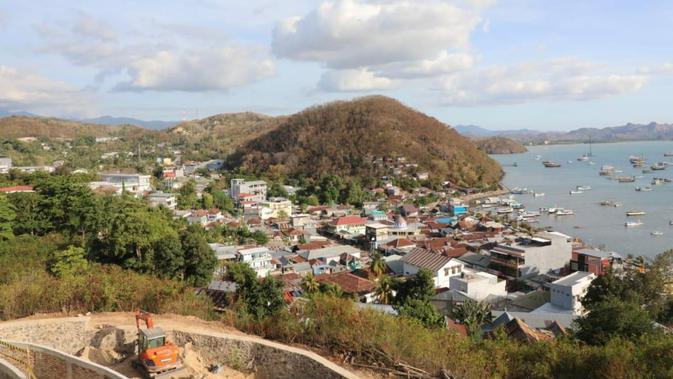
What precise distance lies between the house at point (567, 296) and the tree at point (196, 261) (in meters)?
6.16

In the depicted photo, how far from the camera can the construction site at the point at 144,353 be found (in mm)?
3504

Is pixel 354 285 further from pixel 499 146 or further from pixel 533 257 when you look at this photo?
pixel 499 146

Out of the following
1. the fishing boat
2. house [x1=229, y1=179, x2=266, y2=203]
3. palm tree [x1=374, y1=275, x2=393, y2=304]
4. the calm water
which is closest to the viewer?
palm tree [x1=374, y1=275, x2=393, y2=304]

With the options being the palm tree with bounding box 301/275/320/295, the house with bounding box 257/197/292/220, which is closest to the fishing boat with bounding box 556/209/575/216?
the house with bounding box 257/197/292/220

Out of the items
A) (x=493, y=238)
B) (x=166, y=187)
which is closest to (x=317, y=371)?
(x=493, y=238)

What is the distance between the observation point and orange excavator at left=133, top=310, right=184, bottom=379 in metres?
3.62

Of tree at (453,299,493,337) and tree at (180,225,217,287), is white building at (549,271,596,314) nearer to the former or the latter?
tree at (453,299,493,337)

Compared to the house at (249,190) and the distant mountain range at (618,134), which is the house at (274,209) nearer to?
the house at (249,190)

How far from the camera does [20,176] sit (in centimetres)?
1659

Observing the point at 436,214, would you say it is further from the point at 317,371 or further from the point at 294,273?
the point at 317,371

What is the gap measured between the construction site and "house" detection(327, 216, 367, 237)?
1482 cm

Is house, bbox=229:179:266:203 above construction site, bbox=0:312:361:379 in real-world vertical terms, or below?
below

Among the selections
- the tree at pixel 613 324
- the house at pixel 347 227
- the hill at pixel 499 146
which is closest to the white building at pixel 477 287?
the tree at pixel 613 324

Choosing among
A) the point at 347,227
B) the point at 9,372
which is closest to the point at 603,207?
the point at 347,227
